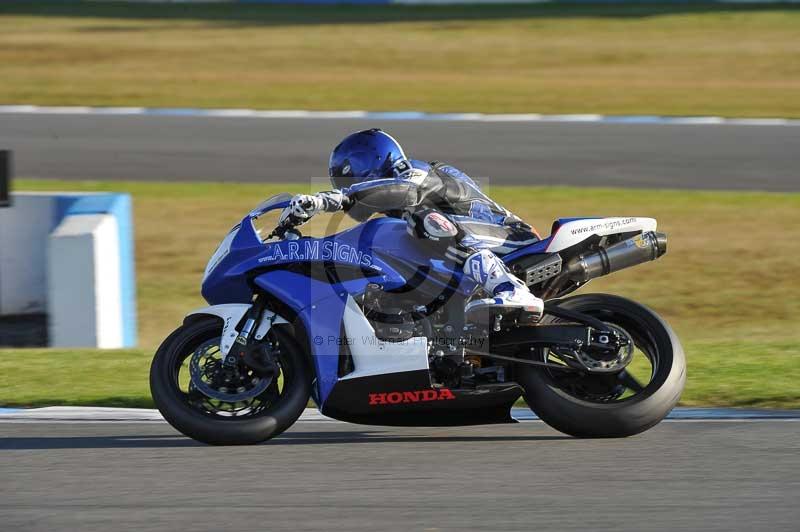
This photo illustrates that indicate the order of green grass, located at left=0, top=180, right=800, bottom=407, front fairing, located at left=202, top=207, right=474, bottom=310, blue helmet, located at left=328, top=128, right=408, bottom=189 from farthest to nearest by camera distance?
green grass, located at left=0, top=180, right=800, bottom=407 < blue helmet, located at left=328, top=128, right=408, bottom=189 < front fairing, located at left=202, top=207, right=474, bottom=310

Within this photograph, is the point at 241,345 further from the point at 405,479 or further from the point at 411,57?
the point at 411,57

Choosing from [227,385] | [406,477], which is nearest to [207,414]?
[227,385]

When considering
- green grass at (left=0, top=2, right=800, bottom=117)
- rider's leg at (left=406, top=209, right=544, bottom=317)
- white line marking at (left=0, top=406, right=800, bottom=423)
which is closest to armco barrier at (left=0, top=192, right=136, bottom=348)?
white line marking at (left=0, top=406, right=800, bottom=423)

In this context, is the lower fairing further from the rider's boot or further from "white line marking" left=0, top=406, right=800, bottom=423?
"white line marking" left=0, top=406, right=800, bottom=423

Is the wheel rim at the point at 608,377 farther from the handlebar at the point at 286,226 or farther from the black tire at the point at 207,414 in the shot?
the handlebar at the point at 286,226

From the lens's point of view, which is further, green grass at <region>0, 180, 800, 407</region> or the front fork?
green grass at <region>0, 180, 800, 407</region>

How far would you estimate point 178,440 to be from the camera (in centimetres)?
587

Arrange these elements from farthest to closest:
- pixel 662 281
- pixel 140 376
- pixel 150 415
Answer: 1. pixel 662 281
2. pixel 140 376
3. pixel 150 415

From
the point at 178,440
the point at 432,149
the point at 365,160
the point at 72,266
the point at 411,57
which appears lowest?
the point at 178,440

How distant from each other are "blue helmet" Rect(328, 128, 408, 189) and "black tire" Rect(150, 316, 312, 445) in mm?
814

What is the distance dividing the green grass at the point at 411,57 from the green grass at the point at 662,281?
5572mm

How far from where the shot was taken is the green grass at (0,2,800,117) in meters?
20.2

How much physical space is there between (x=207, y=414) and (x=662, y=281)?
6047mm

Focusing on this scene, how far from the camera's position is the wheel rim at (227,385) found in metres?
5.61
